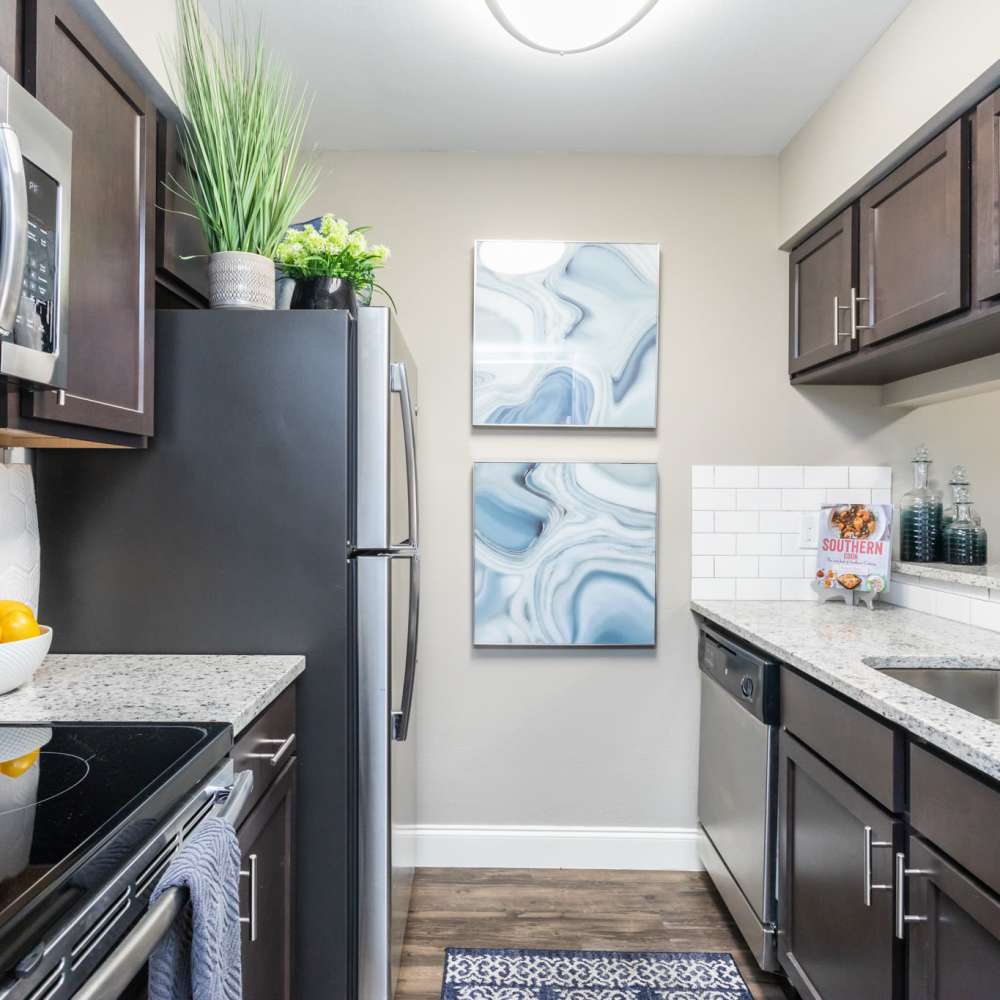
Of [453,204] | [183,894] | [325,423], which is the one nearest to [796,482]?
[453,204]

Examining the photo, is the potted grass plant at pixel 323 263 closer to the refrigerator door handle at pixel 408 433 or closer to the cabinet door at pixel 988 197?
the refrigerator door handle at pixel 408 433

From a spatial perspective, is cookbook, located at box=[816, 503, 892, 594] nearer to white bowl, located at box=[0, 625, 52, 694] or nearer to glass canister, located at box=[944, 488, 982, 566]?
glass canister, located at box=[944, 488, 982, 566]

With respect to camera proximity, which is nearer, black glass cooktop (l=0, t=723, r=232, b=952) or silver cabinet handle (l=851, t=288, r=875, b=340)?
black glass cooktop (l=0, t=723, r=232, b=952)

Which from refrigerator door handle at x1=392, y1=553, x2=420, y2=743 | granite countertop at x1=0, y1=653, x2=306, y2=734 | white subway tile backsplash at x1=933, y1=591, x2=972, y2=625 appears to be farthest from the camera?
white subway tile backsplash at x1=933, y1=591, x2=972, y2=625

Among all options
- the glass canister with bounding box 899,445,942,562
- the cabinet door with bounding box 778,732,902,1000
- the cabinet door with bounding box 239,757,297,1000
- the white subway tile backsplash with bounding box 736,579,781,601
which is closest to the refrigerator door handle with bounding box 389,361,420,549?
the cabinet door with bounding box 239,757,297,1000

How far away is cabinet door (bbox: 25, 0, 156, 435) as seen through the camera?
121 cm

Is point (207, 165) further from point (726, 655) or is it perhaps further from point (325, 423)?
point (726, 655)

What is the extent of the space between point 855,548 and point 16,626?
88.8 inches

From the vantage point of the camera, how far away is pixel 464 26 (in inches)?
74.9

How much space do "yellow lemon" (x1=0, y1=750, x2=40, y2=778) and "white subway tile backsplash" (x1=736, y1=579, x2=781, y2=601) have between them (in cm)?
219

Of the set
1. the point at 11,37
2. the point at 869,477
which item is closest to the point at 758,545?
the point at 869,477

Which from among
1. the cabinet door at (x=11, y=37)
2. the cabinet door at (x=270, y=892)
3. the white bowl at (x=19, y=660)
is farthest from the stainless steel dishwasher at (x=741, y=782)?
the cabinet door at (x=11, y=37)

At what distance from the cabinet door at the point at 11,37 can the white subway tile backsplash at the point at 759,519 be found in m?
2.13

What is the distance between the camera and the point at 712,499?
8.66 feet
